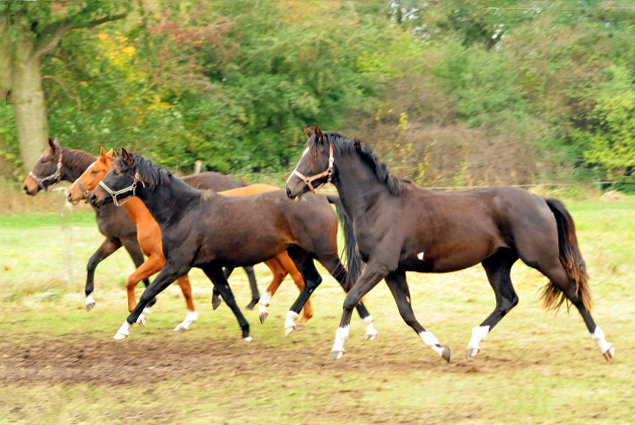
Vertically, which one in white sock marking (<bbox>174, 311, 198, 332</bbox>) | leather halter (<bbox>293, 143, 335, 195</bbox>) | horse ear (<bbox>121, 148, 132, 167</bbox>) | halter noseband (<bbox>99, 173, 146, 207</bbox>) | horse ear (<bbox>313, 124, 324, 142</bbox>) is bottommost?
white sock marking (<bbox>174, 311, 198, 332</bbox>)

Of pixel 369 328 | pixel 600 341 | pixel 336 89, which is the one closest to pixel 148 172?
pixel 369 328

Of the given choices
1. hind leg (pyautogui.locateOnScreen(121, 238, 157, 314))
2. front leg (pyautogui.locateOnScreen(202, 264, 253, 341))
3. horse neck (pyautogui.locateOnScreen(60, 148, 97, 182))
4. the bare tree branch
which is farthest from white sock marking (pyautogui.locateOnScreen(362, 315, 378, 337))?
the bare tree branch

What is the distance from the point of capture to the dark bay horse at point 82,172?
8594 millimetres

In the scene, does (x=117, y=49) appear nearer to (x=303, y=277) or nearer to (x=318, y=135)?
(x=303, y=277)

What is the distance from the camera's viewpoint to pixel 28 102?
62.7 ft

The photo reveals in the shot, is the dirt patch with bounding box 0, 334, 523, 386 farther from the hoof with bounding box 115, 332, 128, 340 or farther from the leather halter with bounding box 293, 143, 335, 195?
the leather halter with bounding box 293, 143, 335, 195

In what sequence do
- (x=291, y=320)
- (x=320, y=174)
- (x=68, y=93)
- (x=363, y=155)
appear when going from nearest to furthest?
1. (x=320, y=174)
2. (x=363, y=155)
3. (x=291, y=320)
4. (x=68, y=93)

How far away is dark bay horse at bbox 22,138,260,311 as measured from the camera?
8.59 metres

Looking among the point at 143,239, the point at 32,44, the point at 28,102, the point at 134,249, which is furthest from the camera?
the point at 28,102

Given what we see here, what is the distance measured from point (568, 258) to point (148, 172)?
416 centimetres

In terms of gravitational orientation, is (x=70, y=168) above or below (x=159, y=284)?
above

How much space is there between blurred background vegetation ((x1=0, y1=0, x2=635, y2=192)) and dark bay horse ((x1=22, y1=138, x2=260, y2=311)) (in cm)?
1065

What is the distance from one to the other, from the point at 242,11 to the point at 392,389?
21.1 meters

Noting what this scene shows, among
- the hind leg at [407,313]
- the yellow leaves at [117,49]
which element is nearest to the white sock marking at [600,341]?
the hind leg at [407,313]
